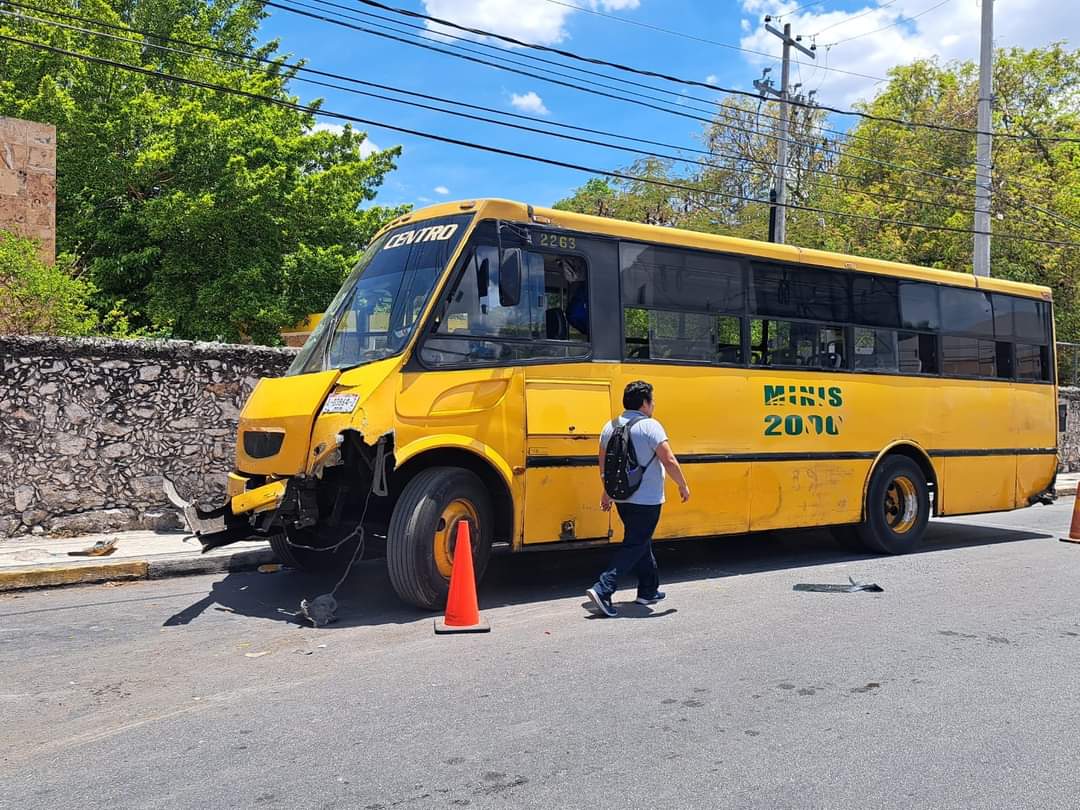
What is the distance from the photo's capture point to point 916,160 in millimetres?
33062

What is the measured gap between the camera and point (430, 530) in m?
6.49

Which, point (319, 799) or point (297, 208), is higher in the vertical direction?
point (297, 208)

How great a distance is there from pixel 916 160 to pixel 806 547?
27.0 metres

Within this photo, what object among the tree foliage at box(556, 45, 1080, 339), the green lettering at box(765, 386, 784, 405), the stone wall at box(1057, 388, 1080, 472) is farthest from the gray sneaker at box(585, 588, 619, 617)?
the tree foliage at box(556, 45, 1080, 339)

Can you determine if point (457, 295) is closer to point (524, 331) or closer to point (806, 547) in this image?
point (524, 331)

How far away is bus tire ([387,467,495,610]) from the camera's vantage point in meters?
6.43

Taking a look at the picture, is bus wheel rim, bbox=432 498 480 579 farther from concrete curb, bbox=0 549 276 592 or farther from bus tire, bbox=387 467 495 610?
concrete curb, bbox=0 549 276 592

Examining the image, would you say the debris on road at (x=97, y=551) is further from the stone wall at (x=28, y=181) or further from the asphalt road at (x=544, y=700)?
the stone wall at (x=28, y=181)

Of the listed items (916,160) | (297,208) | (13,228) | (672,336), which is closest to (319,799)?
(672,336)

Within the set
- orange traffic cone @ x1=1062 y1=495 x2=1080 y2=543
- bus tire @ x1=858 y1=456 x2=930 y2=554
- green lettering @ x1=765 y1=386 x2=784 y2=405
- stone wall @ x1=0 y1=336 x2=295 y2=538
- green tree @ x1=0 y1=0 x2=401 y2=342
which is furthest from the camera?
green tree @ x1=0 y1=0 x2=401 y2=342

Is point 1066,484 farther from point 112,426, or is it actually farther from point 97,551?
point 97,551

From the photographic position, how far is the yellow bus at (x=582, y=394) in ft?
21.7

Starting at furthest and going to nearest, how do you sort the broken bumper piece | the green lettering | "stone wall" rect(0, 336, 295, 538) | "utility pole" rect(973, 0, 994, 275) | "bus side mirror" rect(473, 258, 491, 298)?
1. "utility pole" rect(973, 0, 994, 275)
2. "stone wall" rect(0, 336, 295, 538)
3. the green lettering
4. "bus side mirror" rect(473, 258, 491, 298)
5. the broken bumper piece

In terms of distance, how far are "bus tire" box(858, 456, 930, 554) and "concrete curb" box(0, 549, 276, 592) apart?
6.27m
